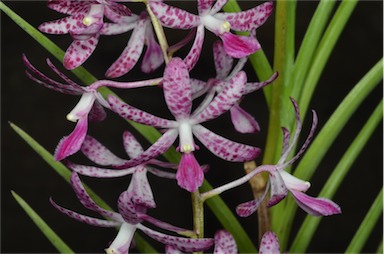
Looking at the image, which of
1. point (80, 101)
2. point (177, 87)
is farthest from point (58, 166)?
point (177, 87)

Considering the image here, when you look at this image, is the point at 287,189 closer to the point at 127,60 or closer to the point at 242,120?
the point at 242,120

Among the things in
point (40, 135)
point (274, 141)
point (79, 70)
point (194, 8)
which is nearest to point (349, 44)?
point (194, 8)

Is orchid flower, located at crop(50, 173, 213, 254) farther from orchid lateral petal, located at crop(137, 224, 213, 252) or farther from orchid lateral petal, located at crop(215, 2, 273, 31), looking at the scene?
orchid lateral petal, located at crop(215, 2, 273, 31)

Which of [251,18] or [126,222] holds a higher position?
[251,18]

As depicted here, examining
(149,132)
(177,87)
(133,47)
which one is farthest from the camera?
(149,132)

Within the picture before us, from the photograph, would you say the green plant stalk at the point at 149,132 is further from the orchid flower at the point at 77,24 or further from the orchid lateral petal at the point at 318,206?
the orchid lateral petal at the point at 318,206

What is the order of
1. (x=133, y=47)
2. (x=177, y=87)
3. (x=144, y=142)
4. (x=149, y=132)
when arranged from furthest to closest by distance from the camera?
(x=144, y=142) < (x=149, y=132) < (x=133, y=47) < (x=177, y=87)

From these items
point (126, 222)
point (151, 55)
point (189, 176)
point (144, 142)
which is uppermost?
point (151, 55)
